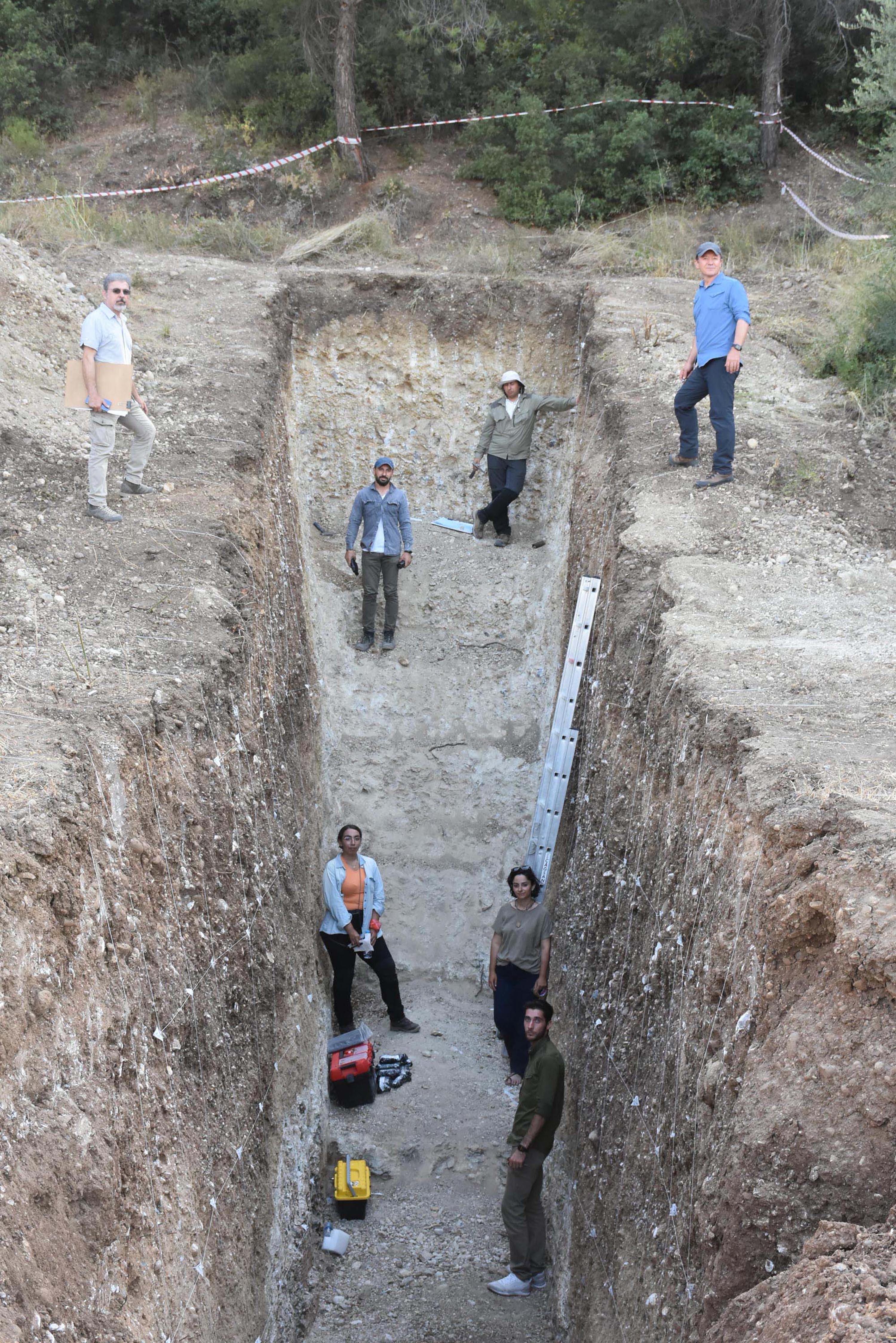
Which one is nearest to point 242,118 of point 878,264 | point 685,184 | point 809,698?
point 685,184

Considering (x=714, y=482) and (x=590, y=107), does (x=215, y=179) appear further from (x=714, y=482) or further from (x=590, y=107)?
(x=714, y=482)

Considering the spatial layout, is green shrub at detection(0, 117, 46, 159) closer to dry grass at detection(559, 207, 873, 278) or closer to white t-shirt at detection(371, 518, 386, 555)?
dry grass at detection(559, 207, 873, 278)

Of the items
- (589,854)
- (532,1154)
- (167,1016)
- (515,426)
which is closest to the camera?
(167,1016)

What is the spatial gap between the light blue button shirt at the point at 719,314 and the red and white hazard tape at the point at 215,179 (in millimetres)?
9877

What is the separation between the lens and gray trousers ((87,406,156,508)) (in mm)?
7195

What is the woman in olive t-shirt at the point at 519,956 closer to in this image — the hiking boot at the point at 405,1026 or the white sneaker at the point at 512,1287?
the hiking boot at the point at 405,1026

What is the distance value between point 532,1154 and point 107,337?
18.0 ft

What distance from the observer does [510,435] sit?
35.2 feet

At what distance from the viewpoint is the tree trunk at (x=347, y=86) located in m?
16.1

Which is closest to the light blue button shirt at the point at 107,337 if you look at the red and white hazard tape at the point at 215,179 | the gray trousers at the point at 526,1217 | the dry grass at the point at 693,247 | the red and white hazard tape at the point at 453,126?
the gray trousers at the point at 526,1217

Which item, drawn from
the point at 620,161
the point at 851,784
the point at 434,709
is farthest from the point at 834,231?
the point at 851,784

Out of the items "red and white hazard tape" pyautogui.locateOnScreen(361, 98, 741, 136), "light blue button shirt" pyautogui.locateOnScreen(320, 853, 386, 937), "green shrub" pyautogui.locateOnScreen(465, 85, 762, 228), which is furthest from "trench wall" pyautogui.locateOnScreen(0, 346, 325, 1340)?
"red and white hazard tape" pyautogui.locateOnScreen(361, 98, 741, 136)

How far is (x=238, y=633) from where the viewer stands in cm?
688

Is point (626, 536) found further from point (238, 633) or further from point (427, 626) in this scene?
point (427, 626)
